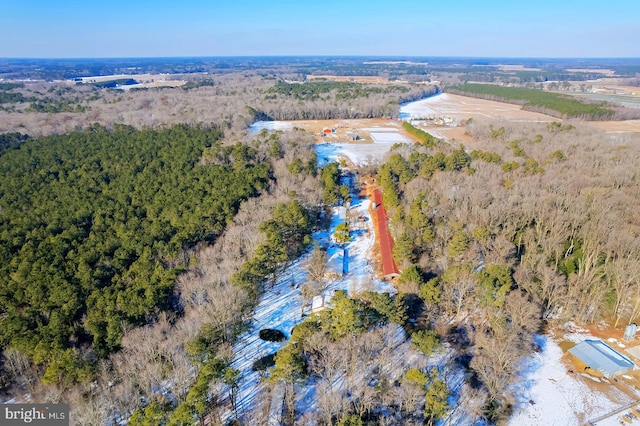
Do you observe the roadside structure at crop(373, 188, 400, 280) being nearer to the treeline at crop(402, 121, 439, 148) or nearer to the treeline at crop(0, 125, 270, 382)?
the treeline at crop(0, 125, 270, 382)

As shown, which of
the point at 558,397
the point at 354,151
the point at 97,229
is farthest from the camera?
the point at 354,151

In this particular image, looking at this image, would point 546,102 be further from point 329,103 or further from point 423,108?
point 329,103

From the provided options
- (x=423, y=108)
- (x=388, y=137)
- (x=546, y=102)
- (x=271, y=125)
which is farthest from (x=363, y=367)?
(x=546, y=102)

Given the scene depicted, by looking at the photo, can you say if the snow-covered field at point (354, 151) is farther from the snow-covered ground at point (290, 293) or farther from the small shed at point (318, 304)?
the small shed at point (318, 304)

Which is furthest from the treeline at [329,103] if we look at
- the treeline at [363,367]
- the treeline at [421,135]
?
the treeline at [363,367]

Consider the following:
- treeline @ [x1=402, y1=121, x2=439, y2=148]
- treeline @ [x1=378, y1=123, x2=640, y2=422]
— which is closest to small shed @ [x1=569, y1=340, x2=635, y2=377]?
treeline @ [x1=378, y1=123, x2=640, y2=422]

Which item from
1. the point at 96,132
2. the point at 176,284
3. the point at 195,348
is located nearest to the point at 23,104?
the point at 96,132
